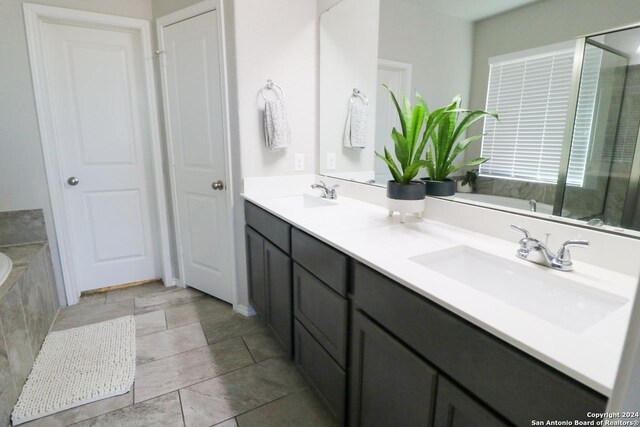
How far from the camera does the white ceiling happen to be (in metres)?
1.17

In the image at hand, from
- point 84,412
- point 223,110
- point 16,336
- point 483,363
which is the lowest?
point 84,412

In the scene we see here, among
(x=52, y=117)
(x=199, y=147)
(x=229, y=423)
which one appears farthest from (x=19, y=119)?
(x=229, y=423)

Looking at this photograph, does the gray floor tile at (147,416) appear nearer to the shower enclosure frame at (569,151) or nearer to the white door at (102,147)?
the white door at (102,147)

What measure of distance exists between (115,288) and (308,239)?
7.06ft

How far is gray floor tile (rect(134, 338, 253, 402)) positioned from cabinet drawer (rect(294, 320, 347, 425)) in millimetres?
428

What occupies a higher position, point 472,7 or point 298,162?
point 472,7

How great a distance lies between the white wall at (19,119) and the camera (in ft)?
6.59

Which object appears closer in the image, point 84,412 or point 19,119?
point 84,412

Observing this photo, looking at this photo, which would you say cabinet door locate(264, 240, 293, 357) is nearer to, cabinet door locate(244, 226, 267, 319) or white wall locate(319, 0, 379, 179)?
cabinet door locate(244, 226, 267, 319)

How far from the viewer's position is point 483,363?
2.20 ft

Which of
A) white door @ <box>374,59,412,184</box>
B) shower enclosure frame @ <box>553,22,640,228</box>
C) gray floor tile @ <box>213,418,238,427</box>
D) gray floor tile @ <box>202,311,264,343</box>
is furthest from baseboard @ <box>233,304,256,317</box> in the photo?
shower enclosure frame @ <box>553,22,640,228</box>

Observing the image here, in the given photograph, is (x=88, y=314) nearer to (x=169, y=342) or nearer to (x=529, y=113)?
(x=169, y=342)

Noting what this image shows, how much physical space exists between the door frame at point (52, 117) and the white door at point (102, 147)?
0.05 metres

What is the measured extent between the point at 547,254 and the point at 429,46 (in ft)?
3.55
